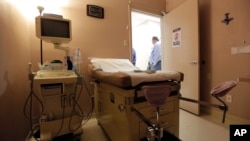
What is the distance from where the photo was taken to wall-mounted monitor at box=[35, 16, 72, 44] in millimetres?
1303

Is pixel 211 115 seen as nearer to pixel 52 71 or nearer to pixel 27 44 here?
pixel 52 71

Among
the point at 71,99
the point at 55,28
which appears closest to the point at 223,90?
the point at 71,99

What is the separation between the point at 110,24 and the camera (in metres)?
2.37

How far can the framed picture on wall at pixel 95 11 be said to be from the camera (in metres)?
2.14

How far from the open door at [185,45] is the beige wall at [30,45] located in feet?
2.01

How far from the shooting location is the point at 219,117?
2004 mm

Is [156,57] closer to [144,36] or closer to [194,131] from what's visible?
[144,36]

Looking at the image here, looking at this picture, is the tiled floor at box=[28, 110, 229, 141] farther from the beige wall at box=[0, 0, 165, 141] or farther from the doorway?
the doorway

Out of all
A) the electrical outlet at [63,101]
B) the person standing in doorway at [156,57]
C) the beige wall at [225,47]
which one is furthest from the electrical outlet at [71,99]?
the person standing in doorway at [156,57]

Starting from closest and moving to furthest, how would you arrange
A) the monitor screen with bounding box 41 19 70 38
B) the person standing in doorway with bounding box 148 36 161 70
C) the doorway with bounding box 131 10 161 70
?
the monitor screen with bounding box 41 19 70 38 → the person standing in doorway with bounding box 148 36 161 70 → the doorway with bounding box 131 10 161 70

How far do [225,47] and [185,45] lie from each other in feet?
1.87

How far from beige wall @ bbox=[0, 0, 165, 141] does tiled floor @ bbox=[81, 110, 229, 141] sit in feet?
1.58

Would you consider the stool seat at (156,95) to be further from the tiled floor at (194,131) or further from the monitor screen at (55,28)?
the monitor screen at (55,28)

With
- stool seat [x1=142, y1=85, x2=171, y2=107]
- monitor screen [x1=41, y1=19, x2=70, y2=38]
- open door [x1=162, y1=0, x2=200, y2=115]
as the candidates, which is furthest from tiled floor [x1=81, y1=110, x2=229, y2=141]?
monitor screen [x1=41, y1=19, x2=70, y2=38]
